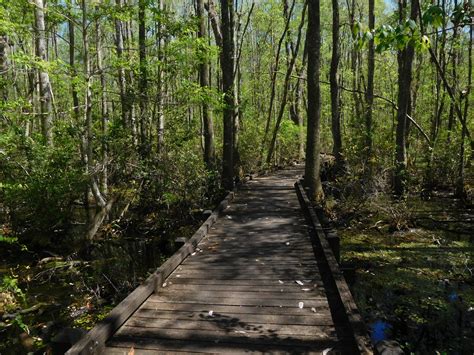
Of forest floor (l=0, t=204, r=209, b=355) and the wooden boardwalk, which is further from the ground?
the wooden boardwalk

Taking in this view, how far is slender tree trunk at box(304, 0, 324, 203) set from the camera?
1117 cm

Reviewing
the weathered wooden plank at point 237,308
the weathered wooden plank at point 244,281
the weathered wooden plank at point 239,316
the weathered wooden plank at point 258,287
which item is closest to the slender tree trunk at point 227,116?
the weathered wooden plank at point 244,281

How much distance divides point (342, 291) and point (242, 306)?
1.28 meters

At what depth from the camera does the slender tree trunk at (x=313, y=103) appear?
11172mm

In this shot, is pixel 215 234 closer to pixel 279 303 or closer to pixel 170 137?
pixel 279 303

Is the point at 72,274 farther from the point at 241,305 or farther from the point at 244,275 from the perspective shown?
the point at 241,305

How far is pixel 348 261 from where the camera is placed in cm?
873

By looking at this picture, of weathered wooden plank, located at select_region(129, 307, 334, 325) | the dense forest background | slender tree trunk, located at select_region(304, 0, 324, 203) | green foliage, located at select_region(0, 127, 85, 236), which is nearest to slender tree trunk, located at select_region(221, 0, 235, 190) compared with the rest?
the dense forest background

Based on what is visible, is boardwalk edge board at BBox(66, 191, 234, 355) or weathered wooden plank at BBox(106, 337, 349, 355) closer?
boardwalk edge board at BBox(66, 191, 234, 355)

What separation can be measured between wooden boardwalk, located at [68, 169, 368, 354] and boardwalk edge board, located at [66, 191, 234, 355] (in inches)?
3.1

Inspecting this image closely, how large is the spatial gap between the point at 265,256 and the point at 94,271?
4462mm

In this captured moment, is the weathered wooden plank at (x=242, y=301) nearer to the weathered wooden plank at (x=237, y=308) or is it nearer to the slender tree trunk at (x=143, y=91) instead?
the weathered wooden plank at (x=237, y=308)

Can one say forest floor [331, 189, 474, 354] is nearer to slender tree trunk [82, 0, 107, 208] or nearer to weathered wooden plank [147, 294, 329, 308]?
weathered wooden plank [147, 294, 329, 308]

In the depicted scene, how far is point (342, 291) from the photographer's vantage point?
16.2 feet
